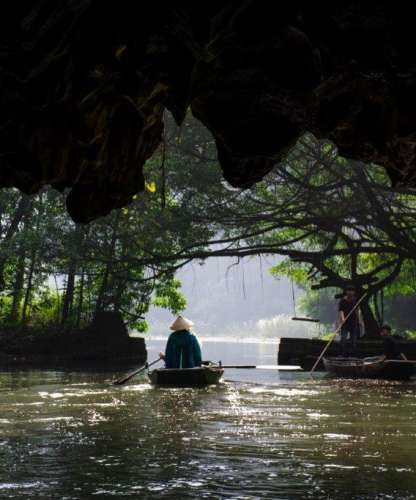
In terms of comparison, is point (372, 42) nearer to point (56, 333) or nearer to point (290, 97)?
point (290, 97)

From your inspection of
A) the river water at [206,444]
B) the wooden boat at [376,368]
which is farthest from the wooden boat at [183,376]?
the wooden boat at [376,368]

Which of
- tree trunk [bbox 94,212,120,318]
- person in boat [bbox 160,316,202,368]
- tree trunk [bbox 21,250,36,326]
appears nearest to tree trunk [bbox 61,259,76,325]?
tree trunk [bbox 94,212,120,318]

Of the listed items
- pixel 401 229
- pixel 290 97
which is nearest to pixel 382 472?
pixel 290 97

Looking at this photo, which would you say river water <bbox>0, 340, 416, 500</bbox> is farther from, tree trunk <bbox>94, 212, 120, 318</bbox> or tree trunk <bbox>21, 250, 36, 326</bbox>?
tree trunk <bbox>21, 250, 36, 326</bbox>

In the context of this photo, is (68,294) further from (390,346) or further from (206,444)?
(206,444)

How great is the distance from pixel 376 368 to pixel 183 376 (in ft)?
19.4

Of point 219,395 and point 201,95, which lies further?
point 219,395

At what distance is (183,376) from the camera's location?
17672 millimetres

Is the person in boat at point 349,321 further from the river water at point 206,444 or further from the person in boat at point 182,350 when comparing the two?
the person in boat at point 182,350

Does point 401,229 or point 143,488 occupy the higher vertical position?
point 401,229

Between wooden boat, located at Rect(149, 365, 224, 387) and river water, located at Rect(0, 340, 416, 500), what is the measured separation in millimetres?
351

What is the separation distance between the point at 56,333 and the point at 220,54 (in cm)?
2447

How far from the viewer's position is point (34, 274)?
33.9 meters

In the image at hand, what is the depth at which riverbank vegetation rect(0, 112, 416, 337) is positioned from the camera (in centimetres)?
2522
